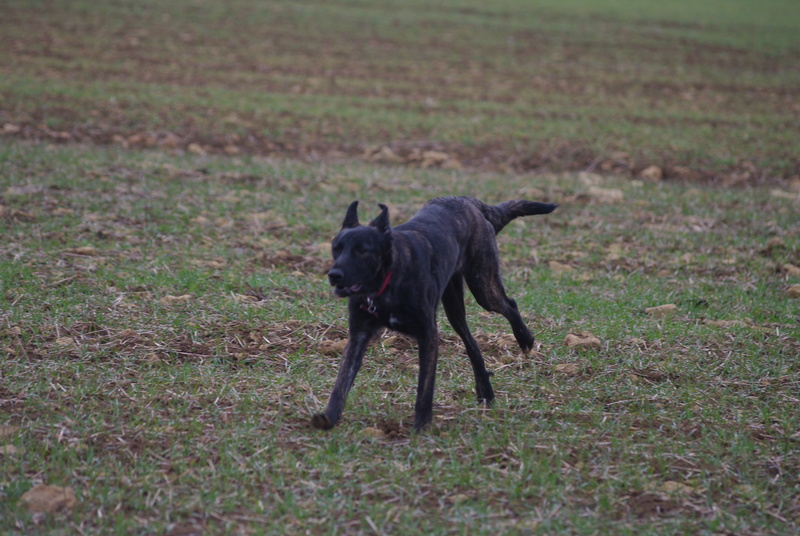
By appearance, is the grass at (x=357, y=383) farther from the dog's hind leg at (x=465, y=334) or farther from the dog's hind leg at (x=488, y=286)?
the dog's hind leg at (x=488, y=286)

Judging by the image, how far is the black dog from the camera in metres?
4.56

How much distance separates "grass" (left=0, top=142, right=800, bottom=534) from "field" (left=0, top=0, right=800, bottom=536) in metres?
0.02

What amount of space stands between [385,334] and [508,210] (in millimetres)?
1385

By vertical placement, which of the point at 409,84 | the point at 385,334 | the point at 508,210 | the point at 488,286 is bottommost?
the point at 385,334

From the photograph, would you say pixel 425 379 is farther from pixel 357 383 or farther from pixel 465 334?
pixel 357 383

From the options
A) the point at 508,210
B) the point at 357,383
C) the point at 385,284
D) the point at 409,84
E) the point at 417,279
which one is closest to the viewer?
the point at 385,284

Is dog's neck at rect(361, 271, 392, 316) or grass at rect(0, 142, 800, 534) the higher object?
dog's neck at rect(361, 271, 392, 316)

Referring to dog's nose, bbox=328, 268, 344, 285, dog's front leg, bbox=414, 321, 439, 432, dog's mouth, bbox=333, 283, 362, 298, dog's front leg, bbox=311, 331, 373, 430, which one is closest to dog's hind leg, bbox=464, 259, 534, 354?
dog's front leg, bbox=414, 321, 439, 432

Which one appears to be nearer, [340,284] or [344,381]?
[340,284]

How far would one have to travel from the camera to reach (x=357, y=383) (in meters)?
5.53

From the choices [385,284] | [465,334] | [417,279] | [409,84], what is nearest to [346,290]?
[385,284]

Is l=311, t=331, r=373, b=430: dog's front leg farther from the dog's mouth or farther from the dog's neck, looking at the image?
the dog's mouth

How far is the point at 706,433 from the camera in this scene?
490 cm

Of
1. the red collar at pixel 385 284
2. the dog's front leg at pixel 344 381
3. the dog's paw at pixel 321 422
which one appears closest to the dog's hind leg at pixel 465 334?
the dog's front leg at pixel 344 381
